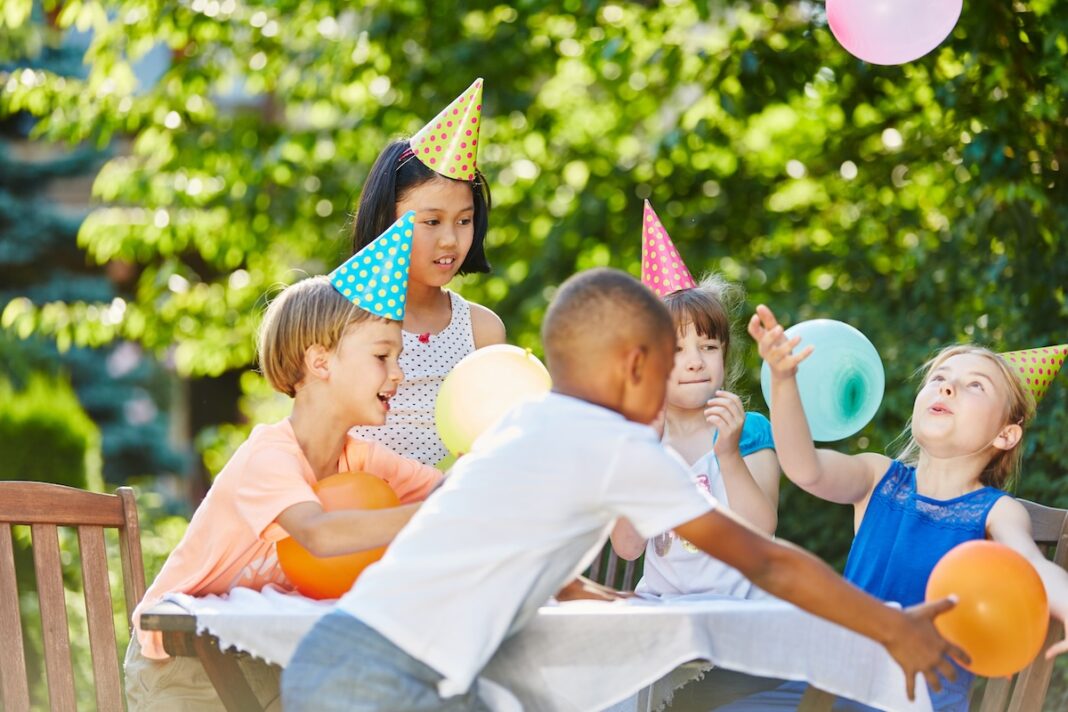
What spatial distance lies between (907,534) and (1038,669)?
1.25ft

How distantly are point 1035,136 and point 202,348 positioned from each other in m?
4.15

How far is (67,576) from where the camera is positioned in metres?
6.36

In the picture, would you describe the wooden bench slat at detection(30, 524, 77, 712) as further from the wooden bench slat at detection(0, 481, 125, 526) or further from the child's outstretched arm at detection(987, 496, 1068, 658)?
the child's outstretched arm at detection(987, 496, 1068, 658)

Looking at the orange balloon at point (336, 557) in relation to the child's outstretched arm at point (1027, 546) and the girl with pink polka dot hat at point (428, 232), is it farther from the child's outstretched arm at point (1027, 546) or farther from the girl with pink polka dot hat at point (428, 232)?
the child's outstretched arm at point (1027, 546)

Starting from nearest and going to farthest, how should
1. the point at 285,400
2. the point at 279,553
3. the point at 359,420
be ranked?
the point at 279,553 < the point at 359,420 < the point at 285,400

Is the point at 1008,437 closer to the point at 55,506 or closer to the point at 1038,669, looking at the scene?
the point at 1038,669

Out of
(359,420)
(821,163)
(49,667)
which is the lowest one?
(49,667)

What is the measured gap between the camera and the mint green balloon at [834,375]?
2.96 m

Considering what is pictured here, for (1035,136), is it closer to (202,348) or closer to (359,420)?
(359,420)

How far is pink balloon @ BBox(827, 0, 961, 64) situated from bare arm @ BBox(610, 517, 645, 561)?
5.10 ft

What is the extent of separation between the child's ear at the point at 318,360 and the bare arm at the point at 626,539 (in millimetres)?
720

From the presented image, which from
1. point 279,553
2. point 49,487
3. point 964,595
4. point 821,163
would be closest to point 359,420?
point 279,553

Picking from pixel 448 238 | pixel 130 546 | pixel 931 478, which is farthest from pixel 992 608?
pixel 130 546

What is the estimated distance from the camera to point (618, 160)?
6.90m
